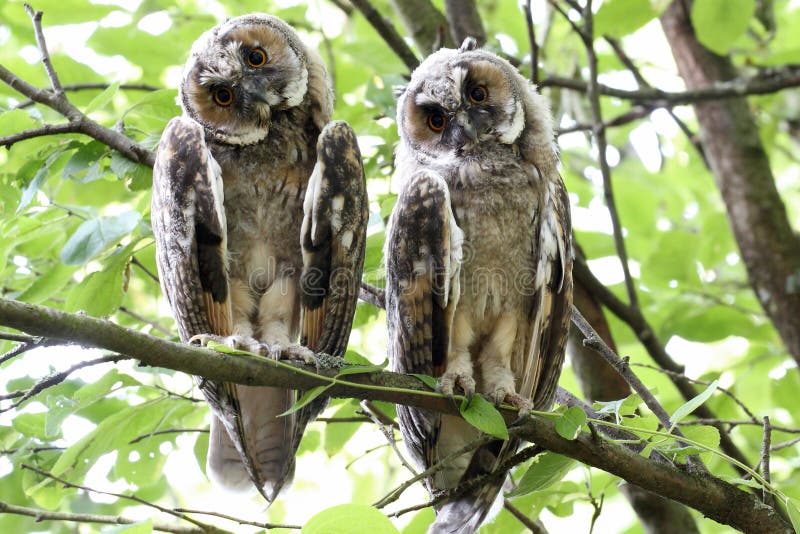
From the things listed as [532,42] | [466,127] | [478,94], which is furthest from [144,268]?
[532,42]

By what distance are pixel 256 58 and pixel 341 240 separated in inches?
37.9

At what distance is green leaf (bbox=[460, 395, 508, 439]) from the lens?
2.76 metres

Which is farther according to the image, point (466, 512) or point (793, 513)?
point (466, 512)

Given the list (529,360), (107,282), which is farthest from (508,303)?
(107,282)

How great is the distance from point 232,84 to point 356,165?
675 millimetres

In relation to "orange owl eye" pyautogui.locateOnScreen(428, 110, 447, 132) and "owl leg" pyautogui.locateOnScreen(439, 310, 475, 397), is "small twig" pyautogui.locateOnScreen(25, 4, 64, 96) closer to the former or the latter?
"orange owl eye" pyautogui.locateOnScreen(428, 110, 447, 132)

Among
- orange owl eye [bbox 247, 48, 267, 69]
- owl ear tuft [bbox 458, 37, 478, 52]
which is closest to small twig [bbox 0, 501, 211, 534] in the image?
orange owl eye [bbox 247, 48, 267, 69]

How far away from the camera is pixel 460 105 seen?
4184 millimetres

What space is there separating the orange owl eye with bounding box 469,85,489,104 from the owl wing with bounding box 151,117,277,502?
1308 mm

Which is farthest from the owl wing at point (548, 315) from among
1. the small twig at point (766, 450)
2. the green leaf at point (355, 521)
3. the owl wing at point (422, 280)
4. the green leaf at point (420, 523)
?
the green leaf at point (355, 521)

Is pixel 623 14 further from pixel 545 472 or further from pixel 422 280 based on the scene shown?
pixel 545 472

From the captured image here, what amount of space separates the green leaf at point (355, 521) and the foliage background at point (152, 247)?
914 millimetres

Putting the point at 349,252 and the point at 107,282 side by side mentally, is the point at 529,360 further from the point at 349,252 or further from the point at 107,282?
the point at 107,282

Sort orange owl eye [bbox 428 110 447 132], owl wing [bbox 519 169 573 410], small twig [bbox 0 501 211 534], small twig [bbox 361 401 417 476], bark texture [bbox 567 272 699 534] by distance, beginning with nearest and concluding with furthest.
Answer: small twig [bbox 0 501 211 534] < small twig [bbox 361 401 417 476] < owl wing [bbox 519 169 573 410] < orange owl eye [bbox 428 110 447 132] < bark texture [bbox 567 272 699 534]
